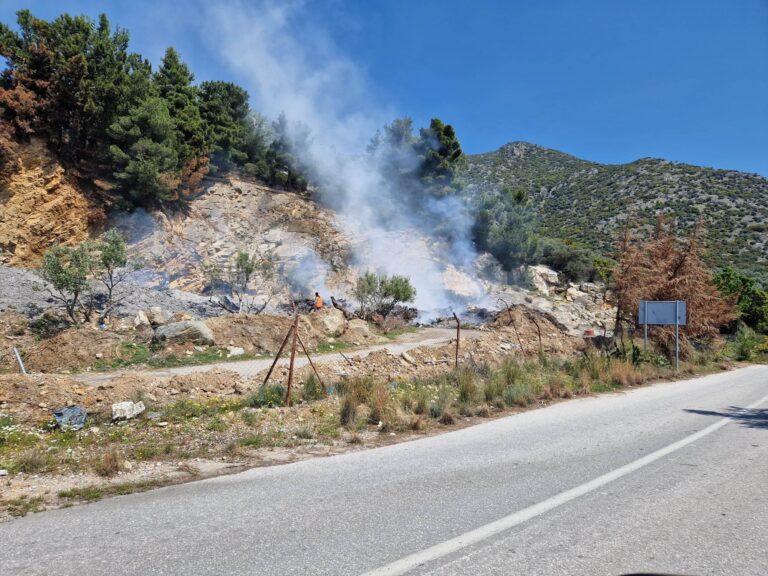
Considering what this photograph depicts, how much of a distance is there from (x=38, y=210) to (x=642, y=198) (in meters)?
67.5

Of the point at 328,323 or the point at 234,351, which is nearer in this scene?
the point at 234,351

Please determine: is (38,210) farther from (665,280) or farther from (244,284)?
(665,280)

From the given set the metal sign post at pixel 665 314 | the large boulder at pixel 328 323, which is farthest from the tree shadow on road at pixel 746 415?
the large boulder at pixel 328 323

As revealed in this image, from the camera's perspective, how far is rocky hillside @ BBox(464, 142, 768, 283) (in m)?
53.7

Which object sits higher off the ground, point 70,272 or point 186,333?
point 70,272

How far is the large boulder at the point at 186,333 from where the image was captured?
15.0m

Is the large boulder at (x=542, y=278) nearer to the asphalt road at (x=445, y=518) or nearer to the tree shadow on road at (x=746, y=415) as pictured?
the tree shadow on road at (x=746, y=415)

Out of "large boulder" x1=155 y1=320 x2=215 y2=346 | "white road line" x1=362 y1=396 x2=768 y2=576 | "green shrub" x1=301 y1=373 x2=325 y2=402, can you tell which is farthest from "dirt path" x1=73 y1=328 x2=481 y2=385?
"white road line" x1=362 y1=396 x2=768 y2=576

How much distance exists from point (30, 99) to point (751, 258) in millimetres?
64725

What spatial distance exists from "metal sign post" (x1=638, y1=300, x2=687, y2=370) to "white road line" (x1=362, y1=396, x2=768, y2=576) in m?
11.9

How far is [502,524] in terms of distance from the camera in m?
3.64

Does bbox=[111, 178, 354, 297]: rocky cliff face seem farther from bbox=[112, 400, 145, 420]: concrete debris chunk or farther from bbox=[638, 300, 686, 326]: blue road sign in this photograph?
bbox=[638, 300, 686, 326]: blue road sign

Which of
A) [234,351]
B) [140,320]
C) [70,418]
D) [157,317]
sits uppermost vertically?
[157,317]

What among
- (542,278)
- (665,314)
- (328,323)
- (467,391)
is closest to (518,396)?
(467,391)
